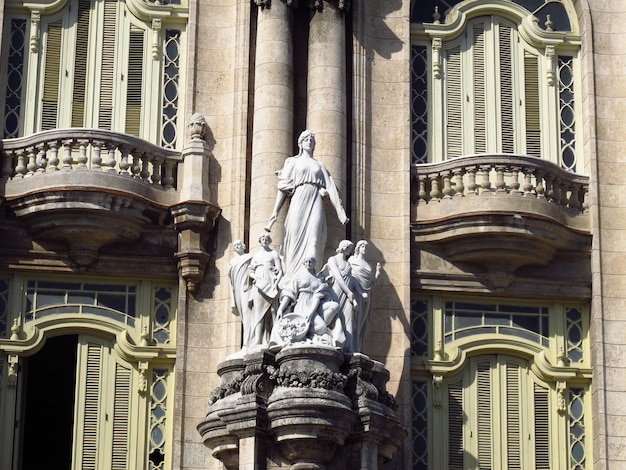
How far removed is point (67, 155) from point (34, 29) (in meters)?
2.35

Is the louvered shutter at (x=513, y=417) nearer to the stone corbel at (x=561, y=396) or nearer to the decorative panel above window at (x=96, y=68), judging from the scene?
the stone corbel at (x=561, y=396)

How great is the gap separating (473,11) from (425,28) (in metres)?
0.80

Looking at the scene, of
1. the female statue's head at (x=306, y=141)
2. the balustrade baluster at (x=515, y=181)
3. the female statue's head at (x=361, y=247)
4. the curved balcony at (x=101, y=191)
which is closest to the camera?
the female statue's head at (x=361, y=247)

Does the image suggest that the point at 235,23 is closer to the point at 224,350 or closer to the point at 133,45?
the point at 133,45

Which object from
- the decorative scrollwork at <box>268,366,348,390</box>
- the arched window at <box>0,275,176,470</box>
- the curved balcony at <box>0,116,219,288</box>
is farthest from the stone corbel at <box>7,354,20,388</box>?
the decorative scrollwork at <box>268,366,348,390</box>

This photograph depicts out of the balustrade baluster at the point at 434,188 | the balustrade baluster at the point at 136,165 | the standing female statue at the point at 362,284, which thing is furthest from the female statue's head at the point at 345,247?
the balustrade baluster at the point at 136,165

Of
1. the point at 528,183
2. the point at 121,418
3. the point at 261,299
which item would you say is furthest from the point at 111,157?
the point at 528,183

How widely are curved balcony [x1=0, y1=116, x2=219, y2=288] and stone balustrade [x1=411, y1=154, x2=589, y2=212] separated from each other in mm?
3014

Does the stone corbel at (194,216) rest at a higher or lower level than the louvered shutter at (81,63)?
lower

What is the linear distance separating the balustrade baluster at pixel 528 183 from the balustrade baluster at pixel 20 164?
→ 6.82 m

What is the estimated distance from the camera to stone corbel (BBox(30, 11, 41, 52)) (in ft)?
86.8

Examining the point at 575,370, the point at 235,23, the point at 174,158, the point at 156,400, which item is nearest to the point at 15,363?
the point at 156,400

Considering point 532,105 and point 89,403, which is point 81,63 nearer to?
point 89,403

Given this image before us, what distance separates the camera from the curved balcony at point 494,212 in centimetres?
2558
